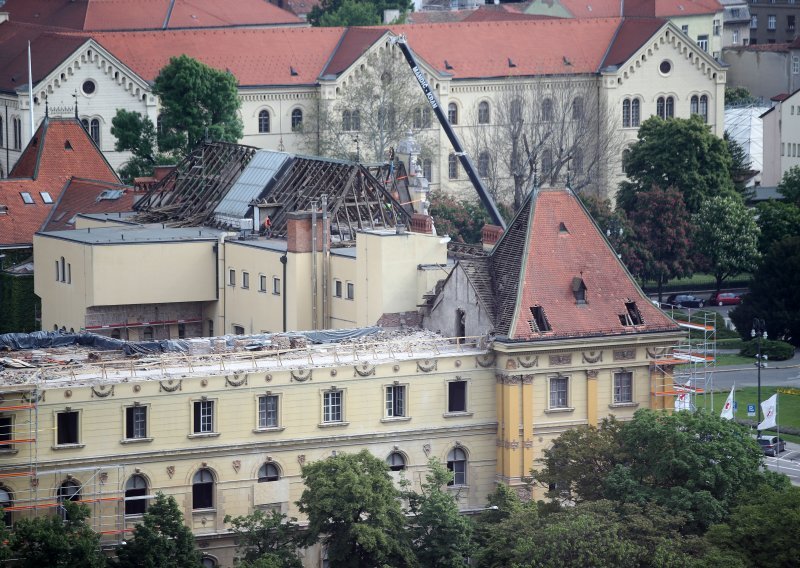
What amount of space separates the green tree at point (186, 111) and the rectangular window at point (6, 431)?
254 feet

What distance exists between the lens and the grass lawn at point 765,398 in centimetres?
13600

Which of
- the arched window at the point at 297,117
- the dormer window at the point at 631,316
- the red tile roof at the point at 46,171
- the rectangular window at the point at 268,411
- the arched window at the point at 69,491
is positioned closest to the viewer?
the arched window at the point at 69,491

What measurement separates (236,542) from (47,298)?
34.5 m

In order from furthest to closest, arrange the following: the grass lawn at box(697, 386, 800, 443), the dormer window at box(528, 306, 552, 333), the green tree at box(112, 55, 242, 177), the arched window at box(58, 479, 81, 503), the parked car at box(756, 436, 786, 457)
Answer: the green tree at box(112, 55, 242, 177) → the grass lawn at box(697, 386, 800, 443) → the parked car at box(756, 436, 786, 457) → the dormer window at box(528, 306, 552, 333) → the arched window at box(58, 479, 81, 503)

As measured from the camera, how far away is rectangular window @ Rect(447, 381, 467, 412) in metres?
107

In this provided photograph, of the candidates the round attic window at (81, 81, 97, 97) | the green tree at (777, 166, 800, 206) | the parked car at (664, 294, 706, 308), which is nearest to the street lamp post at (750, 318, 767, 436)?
the parked car at (664, 294, 706, 308)

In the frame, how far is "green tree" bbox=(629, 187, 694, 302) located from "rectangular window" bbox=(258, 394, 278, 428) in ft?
232

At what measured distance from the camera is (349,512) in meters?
97.2

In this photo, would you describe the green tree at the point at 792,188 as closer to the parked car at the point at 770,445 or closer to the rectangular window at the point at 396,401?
the parked car at the point at 770,445

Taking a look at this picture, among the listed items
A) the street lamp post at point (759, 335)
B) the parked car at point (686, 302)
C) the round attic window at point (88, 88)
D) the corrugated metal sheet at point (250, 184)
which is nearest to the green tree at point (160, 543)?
the corrugated metal sheet at point (250, 184)

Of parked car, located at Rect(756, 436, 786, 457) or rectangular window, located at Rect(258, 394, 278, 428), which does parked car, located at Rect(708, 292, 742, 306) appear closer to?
parked car, located at Rect(756, 436, 786, 457)

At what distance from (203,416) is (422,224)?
23140mm

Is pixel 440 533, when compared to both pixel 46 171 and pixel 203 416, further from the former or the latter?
pixel 46 171

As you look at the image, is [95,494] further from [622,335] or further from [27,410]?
[622,335]
